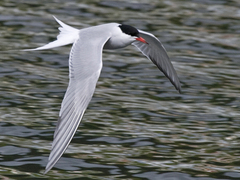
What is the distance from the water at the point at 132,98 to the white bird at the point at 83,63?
88 centimetres

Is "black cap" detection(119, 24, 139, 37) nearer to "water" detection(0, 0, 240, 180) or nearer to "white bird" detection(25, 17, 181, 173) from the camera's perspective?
"white bird" detection(25, 17, 181, 173)

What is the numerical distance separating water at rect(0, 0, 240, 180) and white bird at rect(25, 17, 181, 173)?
88 centimetres

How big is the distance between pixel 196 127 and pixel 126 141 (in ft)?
4.13

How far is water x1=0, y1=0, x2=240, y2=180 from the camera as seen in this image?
24.5 feet

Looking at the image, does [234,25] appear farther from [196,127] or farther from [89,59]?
[89,59]

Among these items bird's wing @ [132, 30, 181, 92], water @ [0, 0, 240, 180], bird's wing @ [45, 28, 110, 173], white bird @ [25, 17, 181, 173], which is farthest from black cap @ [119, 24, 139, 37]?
water @ [0, 0, 240, 180]

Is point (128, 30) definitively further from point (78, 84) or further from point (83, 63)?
point (78, 84)

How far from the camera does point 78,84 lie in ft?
22.8

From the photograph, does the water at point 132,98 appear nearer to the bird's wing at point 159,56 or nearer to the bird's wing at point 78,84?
the bird's wing at point 159,56

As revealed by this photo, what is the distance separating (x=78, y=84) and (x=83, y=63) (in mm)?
363

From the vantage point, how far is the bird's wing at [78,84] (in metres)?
6.23

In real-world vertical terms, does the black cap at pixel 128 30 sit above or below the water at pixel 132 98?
above

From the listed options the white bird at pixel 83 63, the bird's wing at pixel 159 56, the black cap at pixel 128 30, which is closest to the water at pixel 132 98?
the bird's wing at pixel 159 56

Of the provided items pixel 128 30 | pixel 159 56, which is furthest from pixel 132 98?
pixel 128 30
